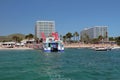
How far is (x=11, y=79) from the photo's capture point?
99.9 ft

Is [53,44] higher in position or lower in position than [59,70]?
higher

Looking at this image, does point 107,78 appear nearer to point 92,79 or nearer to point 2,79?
point 92,79

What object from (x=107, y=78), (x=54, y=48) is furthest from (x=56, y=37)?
(x=107, y=78)

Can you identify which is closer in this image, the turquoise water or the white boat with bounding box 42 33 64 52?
the turquoise water

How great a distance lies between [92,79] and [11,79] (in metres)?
9.68

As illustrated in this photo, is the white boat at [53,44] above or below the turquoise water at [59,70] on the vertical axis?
above

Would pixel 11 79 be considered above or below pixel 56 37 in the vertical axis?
below

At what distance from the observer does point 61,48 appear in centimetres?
13188

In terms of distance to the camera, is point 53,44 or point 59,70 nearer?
point 59,70

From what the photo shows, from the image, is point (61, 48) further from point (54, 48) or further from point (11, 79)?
point (11, 79)

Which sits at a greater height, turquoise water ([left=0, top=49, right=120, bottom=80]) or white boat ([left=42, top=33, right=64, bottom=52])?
white boat ([left=42, top=33, right=64, bottom=52])

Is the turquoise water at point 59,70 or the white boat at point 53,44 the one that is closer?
the turquoise water at point 59,70

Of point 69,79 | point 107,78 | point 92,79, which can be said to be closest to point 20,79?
point 69,79

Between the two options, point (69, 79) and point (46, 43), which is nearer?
point (69, 79)
